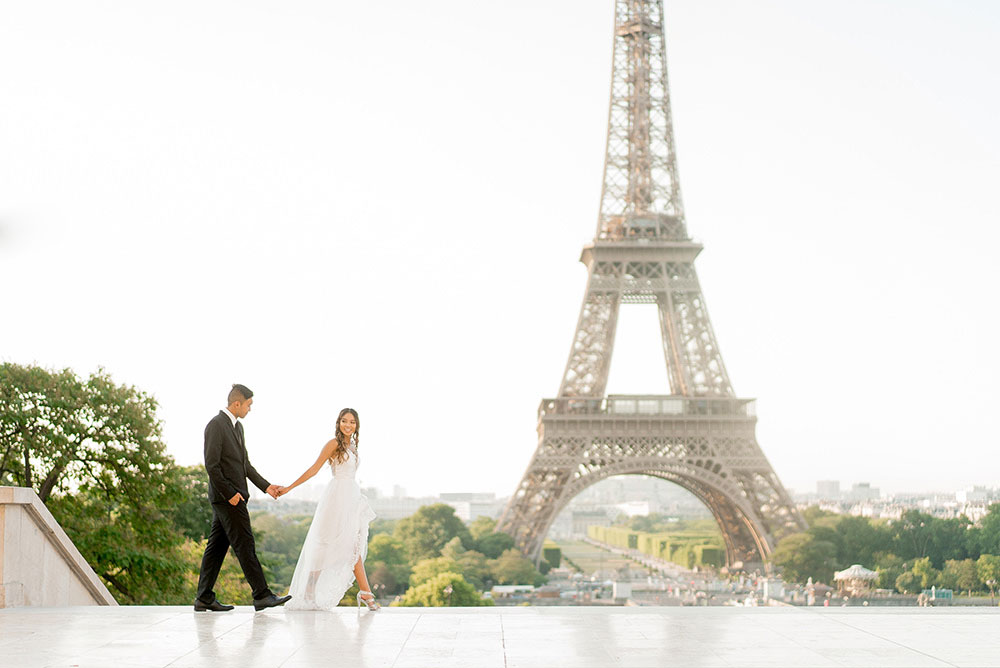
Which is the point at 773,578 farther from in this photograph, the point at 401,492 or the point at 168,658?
the point at 401,492

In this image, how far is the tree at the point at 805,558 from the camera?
39.9 metres

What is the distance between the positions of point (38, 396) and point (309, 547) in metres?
14.8

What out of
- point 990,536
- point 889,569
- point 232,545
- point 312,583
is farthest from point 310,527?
point 990,536

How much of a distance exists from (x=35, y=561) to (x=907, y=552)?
4148cm

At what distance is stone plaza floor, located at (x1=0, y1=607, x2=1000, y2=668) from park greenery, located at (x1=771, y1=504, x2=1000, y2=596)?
32.7 metres

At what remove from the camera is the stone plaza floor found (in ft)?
20.9

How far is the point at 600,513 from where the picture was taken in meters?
157

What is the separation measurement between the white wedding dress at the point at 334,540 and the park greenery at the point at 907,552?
33.2 m

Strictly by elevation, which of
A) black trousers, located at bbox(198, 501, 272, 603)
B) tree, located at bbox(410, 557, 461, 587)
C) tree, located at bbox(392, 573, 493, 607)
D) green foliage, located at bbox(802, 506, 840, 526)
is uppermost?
green foliage, located at bbox(802, 506, 840, 526)

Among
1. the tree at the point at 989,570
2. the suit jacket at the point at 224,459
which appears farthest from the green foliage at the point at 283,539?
the suit jacket at the point at 224,459

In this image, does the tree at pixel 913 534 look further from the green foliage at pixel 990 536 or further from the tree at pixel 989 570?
the tree at pixel 989 570

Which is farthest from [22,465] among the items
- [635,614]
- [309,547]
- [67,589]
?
[635,614]

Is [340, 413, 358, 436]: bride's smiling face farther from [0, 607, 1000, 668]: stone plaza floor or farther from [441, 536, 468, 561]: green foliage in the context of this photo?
[441, 536, 468, 561]: green foliage

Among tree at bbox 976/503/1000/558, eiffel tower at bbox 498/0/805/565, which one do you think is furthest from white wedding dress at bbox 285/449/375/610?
tree at bbox 976/503/1000/558
